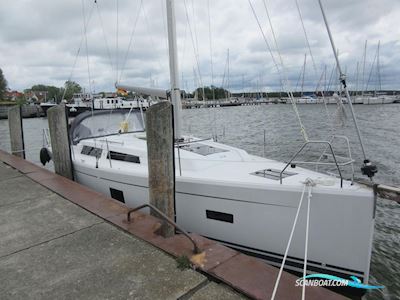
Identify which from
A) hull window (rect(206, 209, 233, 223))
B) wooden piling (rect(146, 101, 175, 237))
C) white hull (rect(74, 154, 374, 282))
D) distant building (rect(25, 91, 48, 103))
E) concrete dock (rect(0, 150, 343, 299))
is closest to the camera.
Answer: concrete dock (rect(0, 150, 343, 299))

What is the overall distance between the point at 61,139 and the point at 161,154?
4.41 m

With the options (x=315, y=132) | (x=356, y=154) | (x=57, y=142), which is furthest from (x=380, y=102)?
(x=57, y=142)

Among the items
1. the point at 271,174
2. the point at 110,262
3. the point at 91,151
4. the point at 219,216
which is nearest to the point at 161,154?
the point at 219,216

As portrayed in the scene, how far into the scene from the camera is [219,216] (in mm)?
4664

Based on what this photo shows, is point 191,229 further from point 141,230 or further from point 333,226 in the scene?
point 333,226

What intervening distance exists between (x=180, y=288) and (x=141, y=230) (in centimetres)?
134

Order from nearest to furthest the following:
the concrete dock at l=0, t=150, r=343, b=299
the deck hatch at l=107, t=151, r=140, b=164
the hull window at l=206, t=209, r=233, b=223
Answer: the concrete dock at l=0, t=150, r=343, b=299, the hull window at l=206, t=209, r=233, b=223, the deck hatch at l=107, t=151, r=140, b=164

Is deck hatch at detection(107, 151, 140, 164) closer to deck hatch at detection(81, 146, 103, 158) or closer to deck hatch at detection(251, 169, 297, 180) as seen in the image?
deck hatch at detection(81, 146, 103, 158)

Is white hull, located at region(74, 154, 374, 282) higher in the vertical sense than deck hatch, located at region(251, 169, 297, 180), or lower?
lower

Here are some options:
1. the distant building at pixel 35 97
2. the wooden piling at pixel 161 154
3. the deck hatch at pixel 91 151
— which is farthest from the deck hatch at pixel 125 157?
the distant building at pixel 35 97

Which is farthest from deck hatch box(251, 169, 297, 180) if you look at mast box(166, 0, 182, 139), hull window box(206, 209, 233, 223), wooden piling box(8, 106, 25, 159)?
wooden piling box(8, 106, 25, 159)

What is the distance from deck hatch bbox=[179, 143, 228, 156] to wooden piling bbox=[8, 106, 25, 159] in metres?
6.93

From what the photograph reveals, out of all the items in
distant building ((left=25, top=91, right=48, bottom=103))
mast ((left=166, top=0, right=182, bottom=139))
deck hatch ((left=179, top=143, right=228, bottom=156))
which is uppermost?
distant building ((left=25, top=91, right=48, bottom=103))

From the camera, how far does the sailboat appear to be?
12.8 feet
